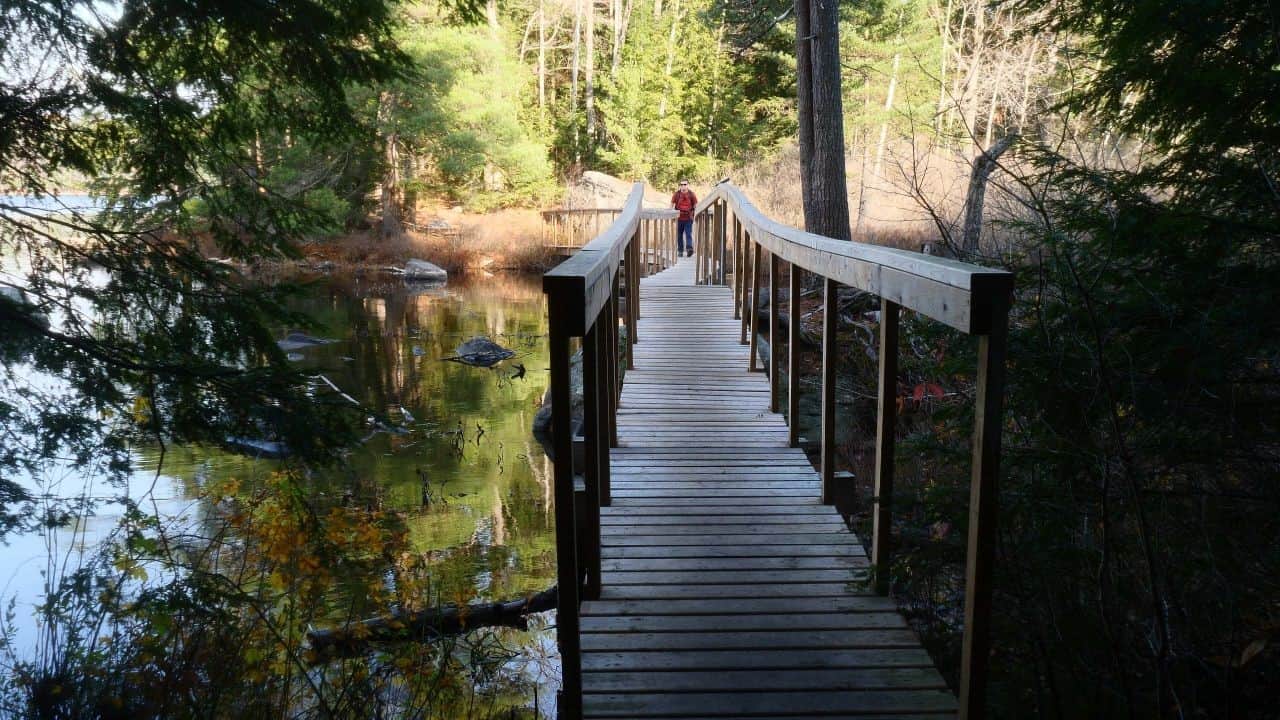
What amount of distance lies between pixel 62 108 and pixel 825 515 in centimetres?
418

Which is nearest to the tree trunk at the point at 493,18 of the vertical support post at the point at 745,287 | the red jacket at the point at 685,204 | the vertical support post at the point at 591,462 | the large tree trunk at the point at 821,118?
the red jacket at the point at 685,204

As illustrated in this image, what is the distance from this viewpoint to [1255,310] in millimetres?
2781

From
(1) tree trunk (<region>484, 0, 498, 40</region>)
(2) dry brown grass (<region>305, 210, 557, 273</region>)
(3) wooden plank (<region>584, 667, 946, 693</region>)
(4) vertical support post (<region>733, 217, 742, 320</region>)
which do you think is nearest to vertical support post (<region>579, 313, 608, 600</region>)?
(3) wooden plank (<region>584, 667, 946, 693</region>)

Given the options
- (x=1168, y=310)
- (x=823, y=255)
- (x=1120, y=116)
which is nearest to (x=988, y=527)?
(x=1168, y=310)

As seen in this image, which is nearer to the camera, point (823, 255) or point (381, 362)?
point (823, 255)

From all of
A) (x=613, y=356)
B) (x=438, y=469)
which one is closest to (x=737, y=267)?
(x=438, y=469)

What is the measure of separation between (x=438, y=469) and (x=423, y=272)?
16.4 meters

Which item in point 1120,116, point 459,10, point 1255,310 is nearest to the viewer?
point 1255,310

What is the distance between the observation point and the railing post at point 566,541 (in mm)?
2857

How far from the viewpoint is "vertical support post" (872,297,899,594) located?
338cm

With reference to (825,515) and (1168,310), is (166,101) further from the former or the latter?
(1168,310)

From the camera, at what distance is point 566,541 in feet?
9.62

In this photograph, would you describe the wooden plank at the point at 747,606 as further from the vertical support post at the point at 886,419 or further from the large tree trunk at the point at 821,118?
the large tree trunk at the point at 821,118

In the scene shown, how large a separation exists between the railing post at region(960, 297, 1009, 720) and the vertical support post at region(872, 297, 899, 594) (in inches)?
29.2
